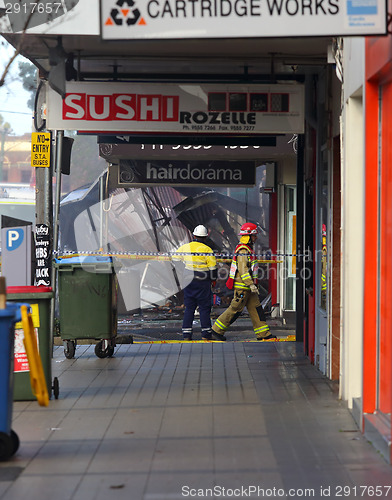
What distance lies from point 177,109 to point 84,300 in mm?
3068

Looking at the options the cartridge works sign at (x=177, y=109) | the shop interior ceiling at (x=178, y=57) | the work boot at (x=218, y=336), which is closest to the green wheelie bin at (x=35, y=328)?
the cartridge works sign at (x=177, y=109)

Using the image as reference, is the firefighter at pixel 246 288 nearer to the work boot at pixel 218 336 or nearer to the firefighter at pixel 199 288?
the work boot at pixel 218 336

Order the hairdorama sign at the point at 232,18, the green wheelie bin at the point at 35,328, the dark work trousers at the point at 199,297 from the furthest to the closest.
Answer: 1. the dark work trousers at the point at 199,297
2. the green wheelie bin at the point at 35,328
3. the hairdorama sign at the point at 232,18

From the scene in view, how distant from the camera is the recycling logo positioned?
6.42 metres

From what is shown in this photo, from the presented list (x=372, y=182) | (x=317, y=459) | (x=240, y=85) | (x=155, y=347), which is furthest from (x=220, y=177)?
(x=317, y=459)

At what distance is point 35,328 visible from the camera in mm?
9320

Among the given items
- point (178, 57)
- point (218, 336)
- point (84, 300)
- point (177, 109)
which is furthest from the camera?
point (218, 336)

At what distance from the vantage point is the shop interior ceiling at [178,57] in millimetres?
10734

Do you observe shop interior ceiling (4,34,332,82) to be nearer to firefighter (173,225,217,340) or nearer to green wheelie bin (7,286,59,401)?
green wheelie bin (7,286,59,401)

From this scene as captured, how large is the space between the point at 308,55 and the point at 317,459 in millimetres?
6081

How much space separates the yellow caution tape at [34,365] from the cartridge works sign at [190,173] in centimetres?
1246

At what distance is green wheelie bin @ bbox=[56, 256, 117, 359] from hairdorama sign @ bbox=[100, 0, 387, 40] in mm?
6606

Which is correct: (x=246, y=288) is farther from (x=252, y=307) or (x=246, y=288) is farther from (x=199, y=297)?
(x=199, y=297)

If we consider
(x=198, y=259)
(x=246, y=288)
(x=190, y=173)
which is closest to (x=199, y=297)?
(x=198, y=259)
